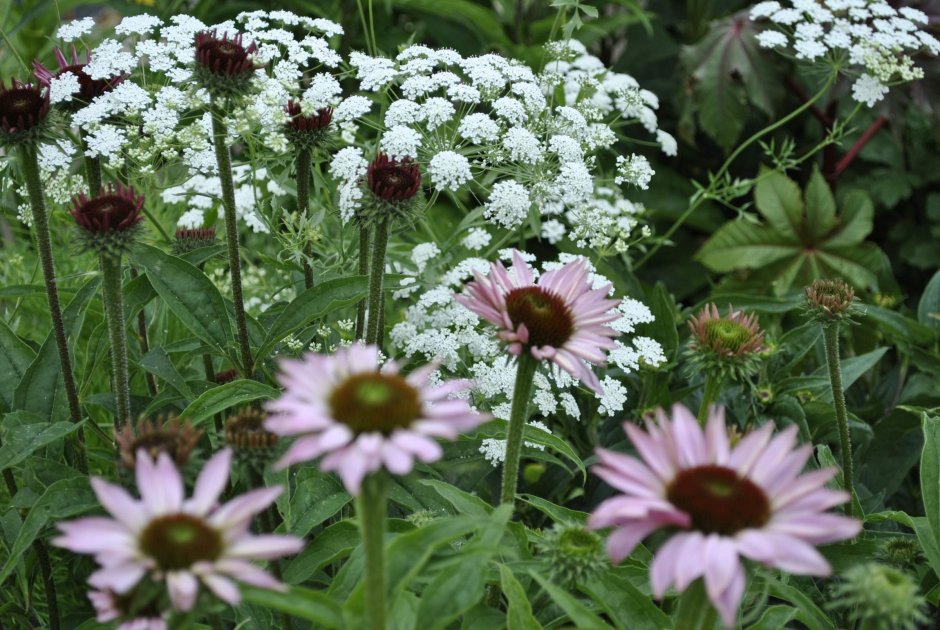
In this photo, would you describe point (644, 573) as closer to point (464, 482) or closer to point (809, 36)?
point (464, 482)

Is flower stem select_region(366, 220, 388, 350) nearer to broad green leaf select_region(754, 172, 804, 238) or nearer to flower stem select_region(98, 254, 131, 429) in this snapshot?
flower stem select_region(98, 254, 131, 429)

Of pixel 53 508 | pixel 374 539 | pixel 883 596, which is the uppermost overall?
pixel 53 508

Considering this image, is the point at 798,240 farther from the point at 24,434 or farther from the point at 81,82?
the point at 24,434

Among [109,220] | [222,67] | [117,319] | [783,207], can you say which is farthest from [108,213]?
[783,207]

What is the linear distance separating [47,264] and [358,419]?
0.72m

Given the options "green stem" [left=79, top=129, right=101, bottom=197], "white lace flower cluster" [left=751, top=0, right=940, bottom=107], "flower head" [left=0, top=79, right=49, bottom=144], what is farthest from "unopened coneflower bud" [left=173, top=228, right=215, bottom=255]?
"white lace flower cluster" [left=751, top=0, right=940, bottom=107]

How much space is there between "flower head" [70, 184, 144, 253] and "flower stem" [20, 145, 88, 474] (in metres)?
0.09

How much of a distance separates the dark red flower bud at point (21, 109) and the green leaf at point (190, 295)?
204 mm

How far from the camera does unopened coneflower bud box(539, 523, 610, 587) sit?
39.6 inches

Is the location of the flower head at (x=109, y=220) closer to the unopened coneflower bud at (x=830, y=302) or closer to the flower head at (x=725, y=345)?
the flower head at (x=725, y=345)

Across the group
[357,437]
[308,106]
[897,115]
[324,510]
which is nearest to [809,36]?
[897,115]

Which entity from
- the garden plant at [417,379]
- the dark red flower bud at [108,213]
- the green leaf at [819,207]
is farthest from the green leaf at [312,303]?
the green leaf at [819,207]

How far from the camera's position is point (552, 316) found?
103 centimetres

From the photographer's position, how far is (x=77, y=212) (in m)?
1.13
